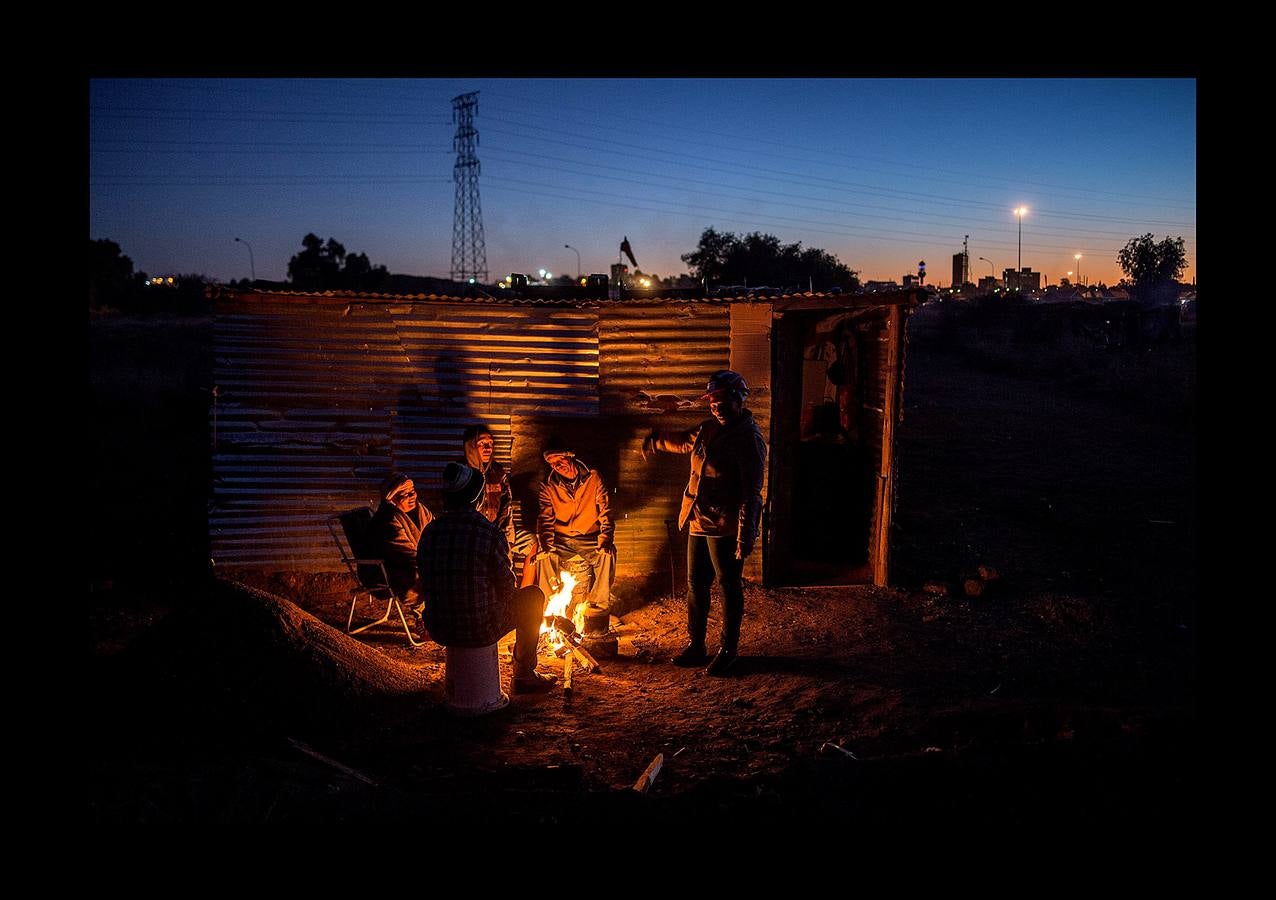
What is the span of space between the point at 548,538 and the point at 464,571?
2041 mm

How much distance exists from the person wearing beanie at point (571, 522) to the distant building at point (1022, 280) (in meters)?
75.9

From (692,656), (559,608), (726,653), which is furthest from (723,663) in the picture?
(559,608)

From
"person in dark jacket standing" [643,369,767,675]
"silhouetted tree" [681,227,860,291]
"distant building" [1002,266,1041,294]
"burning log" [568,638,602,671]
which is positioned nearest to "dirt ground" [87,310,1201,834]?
"burning log" [568,638,602,671]

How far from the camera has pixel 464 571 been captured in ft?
15.9

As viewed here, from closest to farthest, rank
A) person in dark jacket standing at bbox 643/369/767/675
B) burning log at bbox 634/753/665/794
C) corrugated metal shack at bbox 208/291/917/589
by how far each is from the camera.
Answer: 1. burning log at bbox 634/753/665/794
2. person in dark jacket standing at bbox 643/369/767/675
3. corrugated metal shack at bbox 208/291/917/589

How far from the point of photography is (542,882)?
210 cm

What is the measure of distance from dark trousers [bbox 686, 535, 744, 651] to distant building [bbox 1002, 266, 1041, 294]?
7626cm

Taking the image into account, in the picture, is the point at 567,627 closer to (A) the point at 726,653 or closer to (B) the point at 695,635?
(B) the point at 695,635

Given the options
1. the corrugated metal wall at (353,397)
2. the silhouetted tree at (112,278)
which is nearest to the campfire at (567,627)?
the corrugated metal wall at (353,397)

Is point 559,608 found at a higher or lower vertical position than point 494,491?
lower

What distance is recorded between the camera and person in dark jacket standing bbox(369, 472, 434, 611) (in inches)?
256

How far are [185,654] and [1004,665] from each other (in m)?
6.06

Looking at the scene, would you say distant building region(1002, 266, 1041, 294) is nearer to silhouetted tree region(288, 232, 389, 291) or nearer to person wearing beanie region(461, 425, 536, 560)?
silhouetted tree region(288, 232, 389, 291)
